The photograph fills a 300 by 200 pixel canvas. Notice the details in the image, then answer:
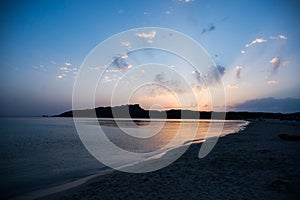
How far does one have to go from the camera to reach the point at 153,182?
917 centimetres

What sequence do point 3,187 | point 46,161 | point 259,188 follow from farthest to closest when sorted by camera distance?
point 46,161, point 3,187, point 259,188

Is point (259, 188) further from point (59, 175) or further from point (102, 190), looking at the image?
point (59, 175)

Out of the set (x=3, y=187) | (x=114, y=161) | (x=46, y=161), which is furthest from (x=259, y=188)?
(x=46, y=161)

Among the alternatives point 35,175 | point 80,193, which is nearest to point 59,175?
point 35,175

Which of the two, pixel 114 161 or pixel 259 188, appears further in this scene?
pixel 114 161

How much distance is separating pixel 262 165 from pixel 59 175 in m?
12.5

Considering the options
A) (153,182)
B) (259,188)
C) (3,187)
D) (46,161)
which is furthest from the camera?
(46,161)

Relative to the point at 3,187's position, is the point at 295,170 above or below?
above

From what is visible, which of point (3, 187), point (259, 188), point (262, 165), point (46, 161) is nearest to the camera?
point (259, 188)

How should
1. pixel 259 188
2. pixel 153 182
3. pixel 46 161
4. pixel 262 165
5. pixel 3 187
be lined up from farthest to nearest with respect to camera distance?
pixel 46 161
pixel 262 165
pixel 3 187
pixel 153 182
pixel 259 188

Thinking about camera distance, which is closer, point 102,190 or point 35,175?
point 102,190

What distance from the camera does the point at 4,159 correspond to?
16.1 metres

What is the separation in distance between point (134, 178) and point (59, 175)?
5.12m

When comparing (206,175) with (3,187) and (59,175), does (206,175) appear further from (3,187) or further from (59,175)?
(3,187)
